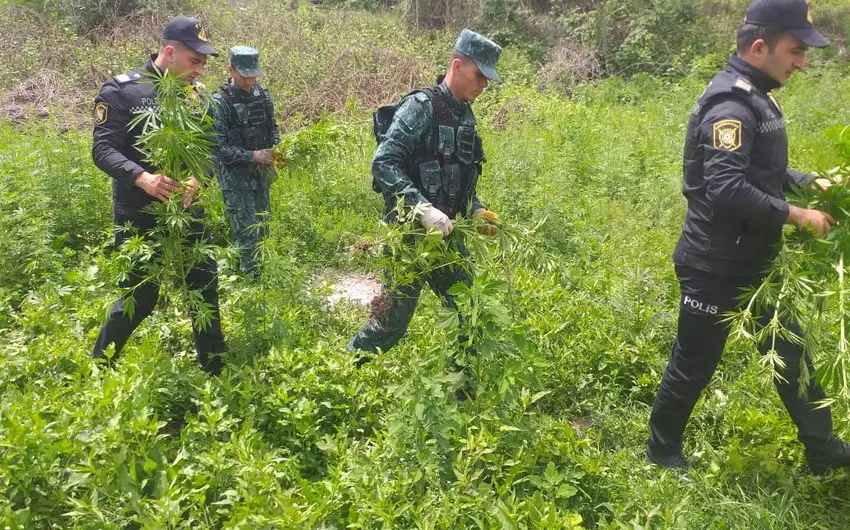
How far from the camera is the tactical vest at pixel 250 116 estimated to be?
5074 mm

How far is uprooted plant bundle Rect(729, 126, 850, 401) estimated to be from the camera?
8.28ft

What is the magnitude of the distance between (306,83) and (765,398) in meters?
9.62

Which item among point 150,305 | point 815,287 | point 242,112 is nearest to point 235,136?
point 242,112

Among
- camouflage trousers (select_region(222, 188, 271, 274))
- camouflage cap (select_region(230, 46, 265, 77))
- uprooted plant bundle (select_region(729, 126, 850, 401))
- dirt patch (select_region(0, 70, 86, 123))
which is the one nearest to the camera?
uprooted plant bundle (select_region(729, 126, 850, 401))

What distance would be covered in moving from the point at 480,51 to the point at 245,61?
252cm

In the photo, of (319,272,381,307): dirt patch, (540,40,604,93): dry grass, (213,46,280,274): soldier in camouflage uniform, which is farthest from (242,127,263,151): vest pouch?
(540,40,604,93): dry grass

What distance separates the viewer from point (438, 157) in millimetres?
3307

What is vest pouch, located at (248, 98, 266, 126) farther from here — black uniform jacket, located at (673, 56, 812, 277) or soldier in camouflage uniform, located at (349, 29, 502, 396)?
black uniform jacket, located at (673, 56, 812, 277)

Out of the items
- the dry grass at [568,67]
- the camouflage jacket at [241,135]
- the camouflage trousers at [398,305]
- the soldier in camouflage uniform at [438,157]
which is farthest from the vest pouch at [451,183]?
the dry grass at [568,67]

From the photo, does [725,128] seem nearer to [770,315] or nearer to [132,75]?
[770,315]

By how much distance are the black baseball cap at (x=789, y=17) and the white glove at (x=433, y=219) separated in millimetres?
1584

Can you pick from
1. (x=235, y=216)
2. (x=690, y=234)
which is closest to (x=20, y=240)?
(x=235, y=216)

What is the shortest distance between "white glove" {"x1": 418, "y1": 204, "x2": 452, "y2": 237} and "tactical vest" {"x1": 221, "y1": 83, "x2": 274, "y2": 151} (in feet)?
8.91

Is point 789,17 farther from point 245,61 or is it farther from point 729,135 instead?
point 245,61
